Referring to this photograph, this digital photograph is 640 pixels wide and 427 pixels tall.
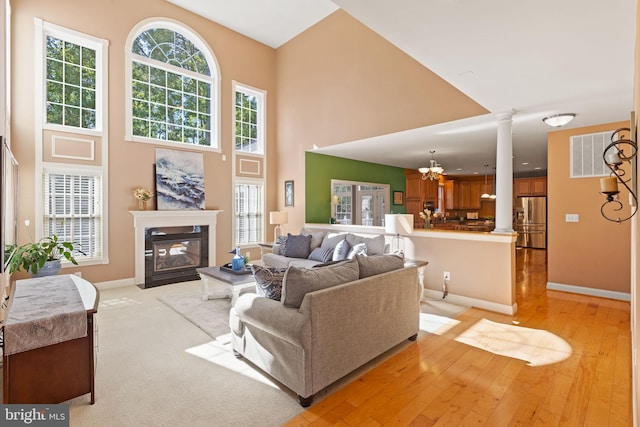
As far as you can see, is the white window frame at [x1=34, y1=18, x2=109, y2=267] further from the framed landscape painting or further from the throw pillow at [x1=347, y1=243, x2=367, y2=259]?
the throw pillow at [x1=347, y1=243, x2=367, y2=259]

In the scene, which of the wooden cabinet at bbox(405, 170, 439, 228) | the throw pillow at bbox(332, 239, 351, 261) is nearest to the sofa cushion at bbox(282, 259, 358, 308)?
the throw pillow at bbox(332, 239, 351, 261)

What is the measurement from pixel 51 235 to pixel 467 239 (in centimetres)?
634

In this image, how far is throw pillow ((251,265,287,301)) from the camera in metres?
2.51

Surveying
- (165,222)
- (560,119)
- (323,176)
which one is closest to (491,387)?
(560,119)

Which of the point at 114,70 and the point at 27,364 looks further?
the point at 114,70

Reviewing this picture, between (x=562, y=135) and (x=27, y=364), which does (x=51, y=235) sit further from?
(x=562, y=135)

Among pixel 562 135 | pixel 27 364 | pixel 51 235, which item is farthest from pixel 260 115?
pixel 27 364

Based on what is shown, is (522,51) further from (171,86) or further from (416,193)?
(416,193)

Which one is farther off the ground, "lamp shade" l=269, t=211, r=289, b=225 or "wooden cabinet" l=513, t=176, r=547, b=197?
"wooden cabinet" l=513, t=176, r=547, b=197

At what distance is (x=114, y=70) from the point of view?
5.48 m

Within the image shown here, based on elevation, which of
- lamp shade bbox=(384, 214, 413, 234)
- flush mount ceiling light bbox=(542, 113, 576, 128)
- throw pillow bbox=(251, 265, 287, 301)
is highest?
flush mount ceiling light bbox=(542, 113, 576, 128)

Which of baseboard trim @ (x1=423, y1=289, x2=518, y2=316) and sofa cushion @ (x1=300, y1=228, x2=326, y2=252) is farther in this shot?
sofa cushion @ (x1=300, y1=228, x2=326, y2=252)

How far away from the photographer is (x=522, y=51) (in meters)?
2.44

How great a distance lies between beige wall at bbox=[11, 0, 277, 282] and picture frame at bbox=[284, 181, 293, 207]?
44 cm
